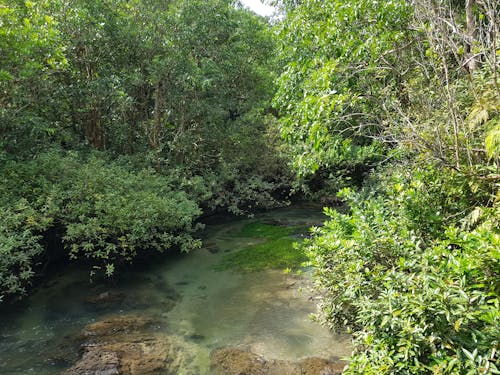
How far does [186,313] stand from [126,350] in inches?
62.9

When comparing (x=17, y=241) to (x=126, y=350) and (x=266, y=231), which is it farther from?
(x=266, y=231)

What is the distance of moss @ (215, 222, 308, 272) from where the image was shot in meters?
9.84

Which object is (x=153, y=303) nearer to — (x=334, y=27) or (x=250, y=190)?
(x=334, y=27)

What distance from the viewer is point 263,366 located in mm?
5457

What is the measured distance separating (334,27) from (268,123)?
9256mm

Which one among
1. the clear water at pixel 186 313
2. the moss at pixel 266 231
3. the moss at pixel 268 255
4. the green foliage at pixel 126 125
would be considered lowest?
the clear water at pixel 186 313

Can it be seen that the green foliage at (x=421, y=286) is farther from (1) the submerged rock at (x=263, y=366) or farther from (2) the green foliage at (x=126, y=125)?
(2) the green foliage at (x=126, y=125)

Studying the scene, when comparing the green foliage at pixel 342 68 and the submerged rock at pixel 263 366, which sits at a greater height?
the green foliage at pixel 342 68

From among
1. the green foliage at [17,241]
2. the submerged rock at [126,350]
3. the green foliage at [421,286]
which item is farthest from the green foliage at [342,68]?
the green foliage at [17,241]

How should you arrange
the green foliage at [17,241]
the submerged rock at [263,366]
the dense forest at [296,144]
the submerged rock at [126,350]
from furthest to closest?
the green foliage at [17,241]
the submerged rock at [126,350]
the submerged rock at [263,366]
the dense forest at [296,144]

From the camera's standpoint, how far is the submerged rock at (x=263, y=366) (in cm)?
525

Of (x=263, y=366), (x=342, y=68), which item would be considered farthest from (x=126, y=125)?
(x=263, y=366)

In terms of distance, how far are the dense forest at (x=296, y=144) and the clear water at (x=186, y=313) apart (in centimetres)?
75

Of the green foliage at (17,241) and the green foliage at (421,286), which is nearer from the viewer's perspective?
the green foliage at (421,286)
